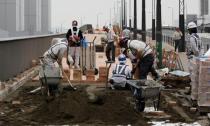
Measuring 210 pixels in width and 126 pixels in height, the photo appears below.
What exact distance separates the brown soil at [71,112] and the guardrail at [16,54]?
181 inches

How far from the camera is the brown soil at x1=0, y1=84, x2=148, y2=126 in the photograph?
38.0 feet

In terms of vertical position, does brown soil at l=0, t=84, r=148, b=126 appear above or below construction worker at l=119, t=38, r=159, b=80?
below

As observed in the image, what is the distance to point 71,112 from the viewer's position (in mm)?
12281

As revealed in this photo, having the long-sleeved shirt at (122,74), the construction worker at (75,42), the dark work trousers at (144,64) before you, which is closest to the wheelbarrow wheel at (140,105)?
the dark work trousers at (144,64)

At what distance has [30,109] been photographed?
1340cm

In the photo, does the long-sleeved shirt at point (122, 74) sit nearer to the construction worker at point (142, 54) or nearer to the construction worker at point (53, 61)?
the construction worker at point (142, 54)

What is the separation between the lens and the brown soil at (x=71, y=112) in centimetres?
1159

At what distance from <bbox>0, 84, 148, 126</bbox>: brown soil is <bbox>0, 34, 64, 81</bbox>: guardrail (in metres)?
4.60

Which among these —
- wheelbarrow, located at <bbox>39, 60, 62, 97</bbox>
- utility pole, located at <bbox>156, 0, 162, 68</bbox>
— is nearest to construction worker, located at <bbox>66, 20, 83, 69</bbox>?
utility pole, located at <bbox>156, 0, 162, 68</bbox>

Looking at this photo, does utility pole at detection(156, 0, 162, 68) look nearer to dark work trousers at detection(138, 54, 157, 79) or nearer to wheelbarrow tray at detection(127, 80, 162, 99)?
dark work trousers at detection(138, 54, 157, 79)

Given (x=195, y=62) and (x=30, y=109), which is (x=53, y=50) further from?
(x=195, y=62)

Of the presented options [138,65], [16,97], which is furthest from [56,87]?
[138,65]

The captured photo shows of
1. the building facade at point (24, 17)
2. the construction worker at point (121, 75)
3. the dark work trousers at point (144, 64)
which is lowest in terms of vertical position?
the construction worker at point (121, 75)

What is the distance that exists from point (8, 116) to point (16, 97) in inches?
147
